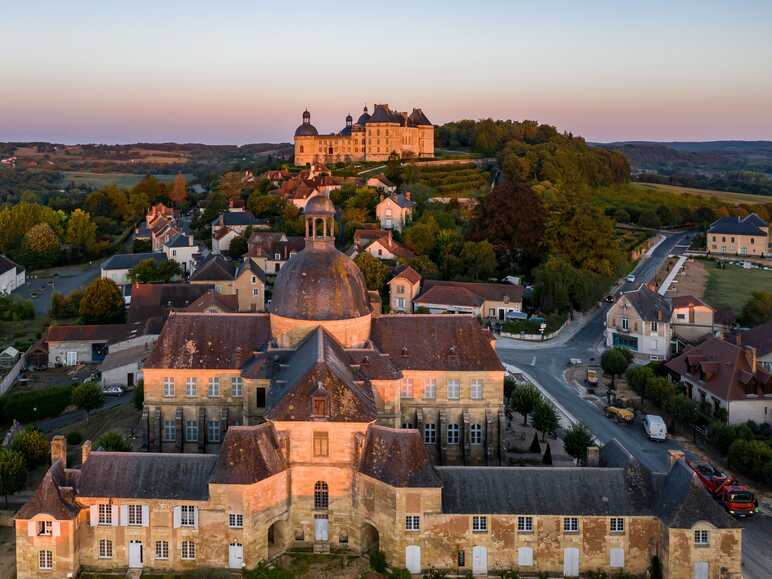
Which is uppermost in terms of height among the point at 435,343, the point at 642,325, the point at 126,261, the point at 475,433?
the point at 435,343

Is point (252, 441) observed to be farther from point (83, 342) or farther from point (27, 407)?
point (83, 342)

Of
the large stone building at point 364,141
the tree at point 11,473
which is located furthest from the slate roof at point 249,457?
the large stone building at point 364,141

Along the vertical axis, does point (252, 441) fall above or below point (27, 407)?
above

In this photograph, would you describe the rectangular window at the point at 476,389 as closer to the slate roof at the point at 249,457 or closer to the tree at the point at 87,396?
the slate roof at the point at 249,457

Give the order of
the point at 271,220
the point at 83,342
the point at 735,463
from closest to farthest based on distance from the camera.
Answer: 1. the point at 735,463
2. the point at 83,342
3. the point at 271,220

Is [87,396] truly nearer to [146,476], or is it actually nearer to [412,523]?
[146,476]

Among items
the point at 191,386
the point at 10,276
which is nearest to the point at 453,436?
the point at 191,386

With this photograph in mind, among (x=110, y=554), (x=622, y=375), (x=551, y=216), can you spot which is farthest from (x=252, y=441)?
(x=551, y=216)
